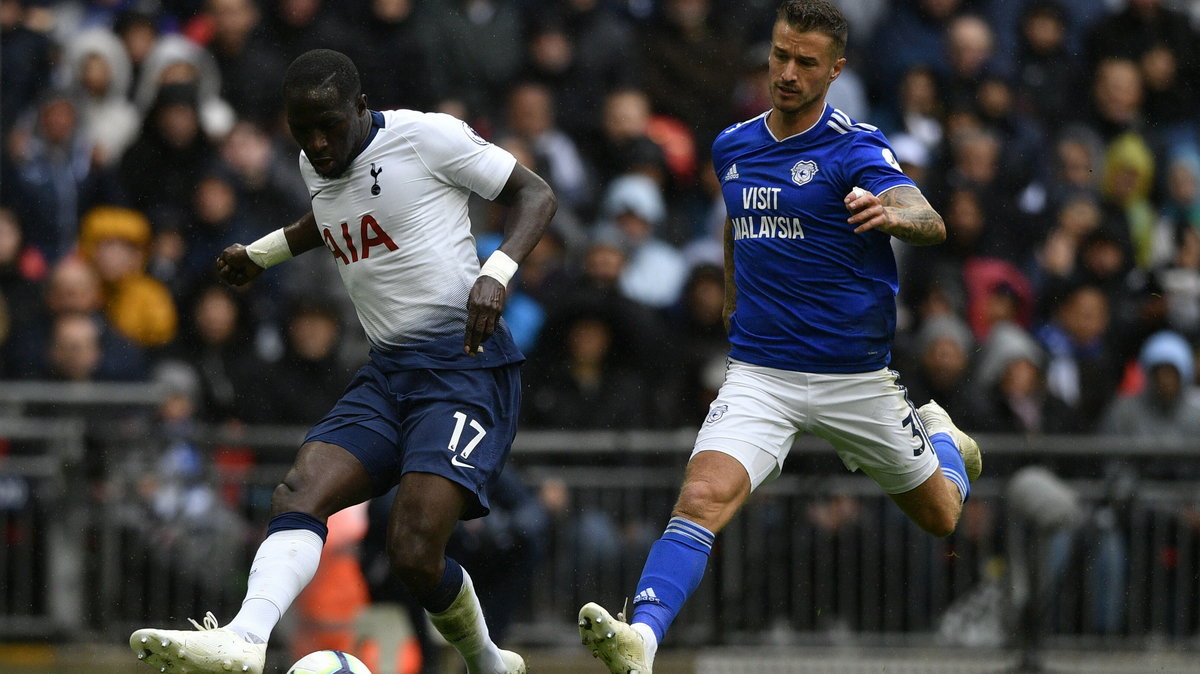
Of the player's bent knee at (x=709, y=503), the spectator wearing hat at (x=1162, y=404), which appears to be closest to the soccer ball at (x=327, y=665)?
the player's bent knee at (x=709, y=503)

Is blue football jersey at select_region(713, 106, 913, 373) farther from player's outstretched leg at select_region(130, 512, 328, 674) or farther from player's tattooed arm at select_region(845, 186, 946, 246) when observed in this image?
player's outstretched leg at select_region(130, 512, 328, 674)

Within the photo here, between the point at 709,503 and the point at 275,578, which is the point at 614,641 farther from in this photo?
the point at 275,578

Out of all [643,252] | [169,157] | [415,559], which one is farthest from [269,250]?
[169,157]

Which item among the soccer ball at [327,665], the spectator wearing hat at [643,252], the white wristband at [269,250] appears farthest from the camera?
the spectator wearing hat at [643,252]

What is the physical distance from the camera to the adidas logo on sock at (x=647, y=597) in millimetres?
7098

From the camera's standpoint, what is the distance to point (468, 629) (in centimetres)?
783

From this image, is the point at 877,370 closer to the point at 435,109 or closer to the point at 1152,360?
the point at 1152,360

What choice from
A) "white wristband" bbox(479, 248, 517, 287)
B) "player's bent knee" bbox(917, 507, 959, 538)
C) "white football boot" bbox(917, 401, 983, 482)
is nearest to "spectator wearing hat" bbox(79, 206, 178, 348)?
"white wristband" bbox(479, 248, 517, 287)

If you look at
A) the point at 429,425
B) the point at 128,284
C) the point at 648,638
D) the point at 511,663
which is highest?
the point at 128,284

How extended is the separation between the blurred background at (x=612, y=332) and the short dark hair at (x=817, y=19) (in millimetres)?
3998

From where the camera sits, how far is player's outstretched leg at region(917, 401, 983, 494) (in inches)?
326

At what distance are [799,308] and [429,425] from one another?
165 centimetres

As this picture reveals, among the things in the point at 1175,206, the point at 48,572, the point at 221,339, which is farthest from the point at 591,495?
the point at 1175,206

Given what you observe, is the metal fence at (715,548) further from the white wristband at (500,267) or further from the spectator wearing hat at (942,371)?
the white wristband at (500,267)
